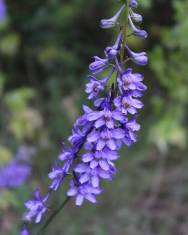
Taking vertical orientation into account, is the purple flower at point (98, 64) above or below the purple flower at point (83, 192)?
above

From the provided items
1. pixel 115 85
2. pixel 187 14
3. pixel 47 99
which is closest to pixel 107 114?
pixel 115 85

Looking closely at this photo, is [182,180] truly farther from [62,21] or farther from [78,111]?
[62,21]

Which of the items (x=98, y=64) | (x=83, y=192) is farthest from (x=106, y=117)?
(x=83, y=192)

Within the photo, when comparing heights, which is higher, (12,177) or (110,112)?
(12,177)

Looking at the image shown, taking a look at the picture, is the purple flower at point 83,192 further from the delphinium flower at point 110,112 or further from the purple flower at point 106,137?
the purple flower at point 106,137

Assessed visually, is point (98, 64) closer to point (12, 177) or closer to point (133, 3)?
point (133, 3)

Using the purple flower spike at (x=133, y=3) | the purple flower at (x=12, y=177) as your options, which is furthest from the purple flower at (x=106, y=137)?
the purple flower at (x=12, y=177)

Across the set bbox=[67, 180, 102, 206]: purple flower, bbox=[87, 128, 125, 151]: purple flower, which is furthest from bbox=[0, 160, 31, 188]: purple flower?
bbox=[87, 128, 125, 151]: purple flower

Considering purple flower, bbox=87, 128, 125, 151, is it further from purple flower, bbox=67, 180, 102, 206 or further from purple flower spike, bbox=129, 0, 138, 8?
purple flower spike, bbox=129, 0, 138, 8
